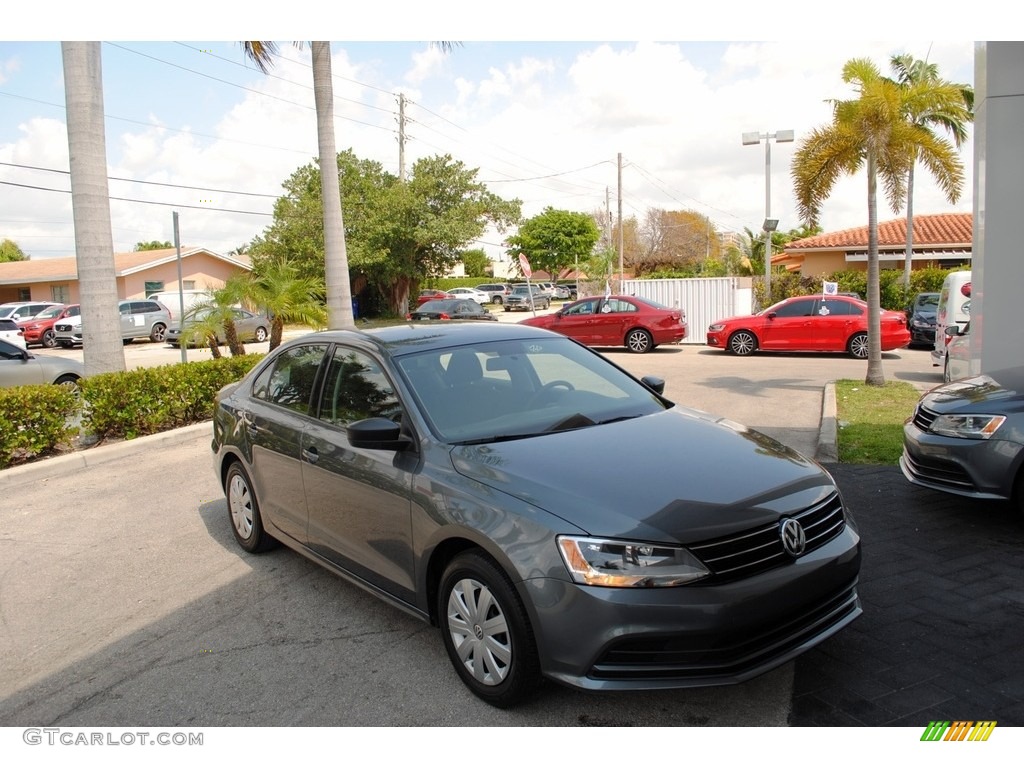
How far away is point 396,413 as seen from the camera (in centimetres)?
405

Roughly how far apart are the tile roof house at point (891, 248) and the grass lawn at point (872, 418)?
19.5 m

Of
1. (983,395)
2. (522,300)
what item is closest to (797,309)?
(983,395)

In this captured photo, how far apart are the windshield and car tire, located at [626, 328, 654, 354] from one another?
15.3 meters

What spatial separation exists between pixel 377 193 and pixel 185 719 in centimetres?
3463

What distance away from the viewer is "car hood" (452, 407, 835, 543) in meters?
3.07

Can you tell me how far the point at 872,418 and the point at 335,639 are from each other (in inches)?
304

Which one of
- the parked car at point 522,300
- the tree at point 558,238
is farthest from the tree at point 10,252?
the parked car at point 522,300

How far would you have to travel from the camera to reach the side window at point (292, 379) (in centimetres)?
487

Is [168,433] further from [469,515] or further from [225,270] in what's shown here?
[225,270]

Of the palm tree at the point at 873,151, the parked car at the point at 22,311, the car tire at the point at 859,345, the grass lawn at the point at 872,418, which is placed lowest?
the grass lawn at the point at 872,418

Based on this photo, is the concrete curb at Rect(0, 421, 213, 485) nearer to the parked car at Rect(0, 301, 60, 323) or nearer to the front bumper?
the front bumper

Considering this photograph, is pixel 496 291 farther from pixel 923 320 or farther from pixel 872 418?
pixel 872 418

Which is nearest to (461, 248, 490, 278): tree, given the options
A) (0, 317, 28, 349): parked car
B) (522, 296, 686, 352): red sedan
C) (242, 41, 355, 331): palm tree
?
(0, 317, 28, 349): parked car

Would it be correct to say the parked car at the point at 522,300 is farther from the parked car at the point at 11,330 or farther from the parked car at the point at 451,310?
the parked car at the point at 11,330
